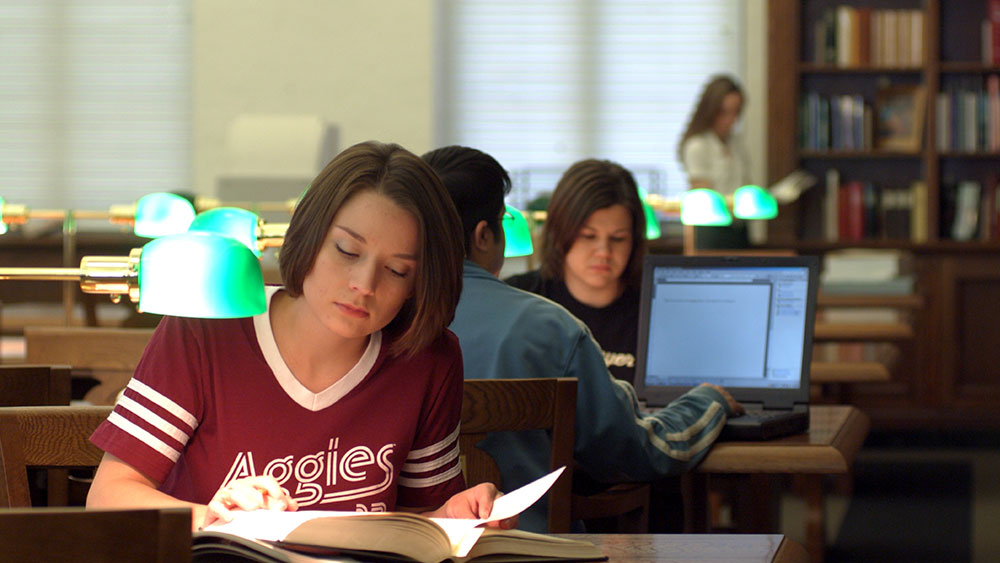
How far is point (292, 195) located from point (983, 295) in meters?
3.24

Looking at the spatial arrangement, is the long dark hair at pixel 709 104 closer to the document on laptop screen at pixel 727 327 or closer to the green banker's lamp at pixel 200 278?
the document on laptop screen at pixel 727 327

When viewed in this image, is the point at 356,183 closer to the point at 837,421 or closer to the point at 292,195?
the point at 837,421

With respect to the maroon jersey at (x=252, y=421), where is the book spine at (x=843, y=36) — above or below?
above

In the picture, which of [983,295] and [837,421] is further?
[983,295]

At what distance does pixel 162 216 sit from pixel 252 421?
1013mm

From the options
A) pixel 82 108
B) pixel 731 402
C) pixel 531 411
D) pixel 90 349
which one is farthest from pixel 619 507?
pixel 82 108

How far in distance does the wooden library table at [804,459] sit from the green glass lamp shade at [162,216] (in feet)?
3.28

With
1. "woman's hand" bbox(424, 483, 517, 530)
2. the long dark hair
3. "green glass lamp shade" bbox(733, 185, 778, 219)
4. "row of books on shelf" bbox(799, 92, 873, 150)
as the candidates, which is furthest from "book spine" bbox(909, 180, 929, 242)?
"woman's hand" bbox(424, 483, 517, 530)

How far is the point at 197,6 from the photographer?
639cm

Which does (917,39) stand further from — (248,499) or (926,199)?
(248,499)

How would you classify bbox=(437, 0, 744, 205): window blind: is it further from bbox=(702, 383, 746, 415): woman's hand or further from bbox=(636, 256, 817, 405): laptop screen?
bbox=(702, 383, 746, 415): woman's hand

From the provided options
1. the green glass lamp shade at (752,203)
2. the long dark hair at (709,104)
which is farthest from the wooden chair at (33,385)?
the long dark hair at (709,104)

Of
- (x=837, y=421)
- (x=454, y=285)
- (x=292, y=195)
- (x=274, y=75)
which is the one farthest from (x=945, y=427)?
(x=454, y=285)

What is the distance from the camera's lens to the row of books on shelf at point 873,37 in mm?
6074
